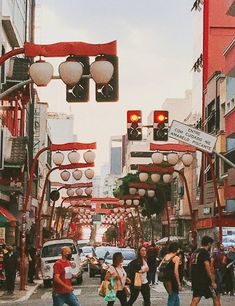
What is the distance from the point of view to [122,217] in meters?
136

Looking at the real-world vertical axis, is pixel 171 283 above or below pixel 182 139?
below

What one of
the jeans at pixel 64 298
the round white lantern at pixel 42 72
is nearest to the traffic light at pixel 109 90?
the round white lantern at pixel 42 72

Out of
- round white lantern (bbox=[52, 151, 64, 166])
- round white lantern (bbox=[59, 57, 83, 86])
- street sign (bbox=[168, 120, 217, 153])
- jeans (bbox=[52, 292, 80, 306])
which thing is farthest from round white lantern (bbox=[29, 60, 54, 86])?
round white lantern (bbox=[52, 151, 64, 166])

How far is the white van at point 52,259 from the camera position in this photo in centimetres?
3825

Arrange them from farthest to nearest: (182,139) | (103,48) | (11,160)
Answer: (11,160) < (182,139) < (103,48)

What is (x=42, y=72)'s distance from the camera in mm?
15688

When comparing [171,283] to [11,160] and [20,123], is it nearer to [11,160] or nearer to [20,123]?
[11,160]

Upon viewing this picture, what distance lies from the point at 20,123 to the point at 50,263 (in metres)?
20.4

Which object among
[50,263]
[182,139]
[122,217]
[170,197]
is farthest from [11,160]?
[122,217]

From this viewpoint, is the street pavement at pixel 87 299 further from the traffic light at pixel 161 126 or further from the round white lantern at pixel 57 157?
the round white lantern at pixel 57 157

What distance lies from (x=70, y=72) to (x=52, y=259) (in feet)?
81.0

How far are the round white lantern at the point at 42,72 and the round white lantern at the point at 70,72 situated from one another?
31 centimetres

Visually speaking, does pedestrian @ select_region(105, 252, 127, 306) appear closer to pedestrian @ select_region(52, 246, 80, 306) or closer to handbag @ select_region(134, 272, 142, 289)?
handbag @ select_region(134, 272, 142, 289)

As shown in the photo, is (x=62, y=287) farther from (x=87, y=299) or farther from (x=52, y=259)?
(x=52, y=259)
